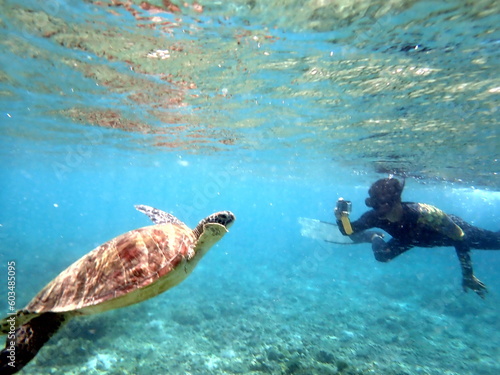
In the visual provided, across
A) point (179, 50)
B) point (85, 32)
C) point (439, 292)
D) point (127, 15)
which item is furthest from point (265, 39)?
point (439, 292)

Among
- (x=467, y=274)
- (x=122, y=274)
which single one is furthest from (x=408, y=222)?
(x=122, y=274)

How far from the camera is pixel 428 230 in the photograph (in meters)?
9.70

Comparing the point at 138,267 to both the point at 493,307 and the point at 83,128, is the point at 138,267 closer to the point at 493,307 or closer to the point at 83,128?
the point at 83,128

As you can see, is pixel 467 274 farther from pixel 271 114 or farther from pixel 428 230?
pixel 271 114

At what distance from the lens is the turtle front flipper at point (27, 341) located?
3.76 metres

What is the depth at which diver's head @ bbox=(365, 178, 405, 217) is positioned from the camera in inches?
367

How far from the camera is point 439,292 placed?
2327cm

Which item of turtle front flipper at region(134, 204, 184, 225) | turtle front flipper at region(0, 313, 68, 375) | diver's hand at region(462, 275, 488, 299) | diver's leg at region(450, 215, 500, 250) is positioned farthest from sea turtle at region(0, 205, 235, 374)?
diver's leg at region(450, 215, 500, 250)

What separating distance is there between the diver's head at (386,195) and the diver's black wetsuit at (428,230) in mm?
358

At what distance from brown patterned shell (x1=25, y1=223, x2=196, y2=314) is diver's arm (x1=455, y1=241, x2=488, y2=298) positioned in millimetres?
10084

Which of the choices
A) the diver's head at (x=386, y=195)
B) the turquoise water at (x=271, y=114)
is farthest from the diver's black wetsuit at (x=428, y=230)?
the turquoise water at (x=271, y=114)

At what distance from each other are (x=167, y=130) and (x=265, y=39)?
12586mm

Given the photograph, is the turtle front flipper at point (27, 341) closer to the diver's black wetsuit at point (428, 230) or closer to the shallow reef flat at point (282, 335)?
the shallow reef flat at point (282, 335)

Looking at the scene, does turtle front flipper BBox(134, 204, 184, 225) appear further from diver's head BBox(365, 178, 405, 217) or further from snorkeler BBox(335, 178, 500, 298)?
diver's head BBox(365, 178, 405, 217)
